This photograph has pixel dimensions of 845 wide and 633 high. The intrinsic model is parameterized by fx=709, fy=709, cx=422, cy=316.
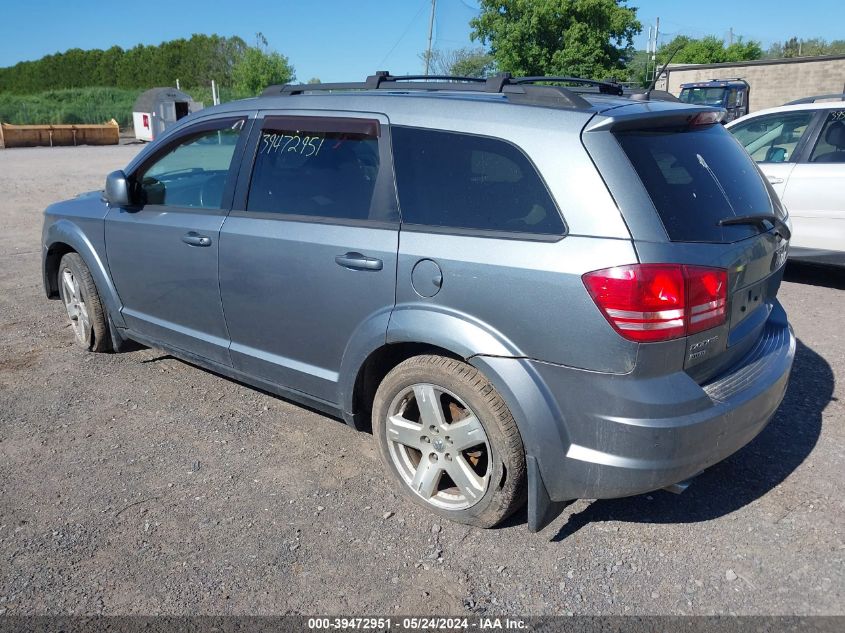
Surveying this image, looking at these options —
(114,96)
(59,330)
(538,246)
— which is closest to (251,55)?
(114,96)

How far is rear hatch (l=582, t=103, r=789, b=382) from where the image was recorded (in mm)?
2596

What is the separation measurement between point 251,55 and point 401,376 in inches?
2213

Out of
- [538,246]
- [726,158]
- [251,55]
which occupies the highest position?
[251,55]

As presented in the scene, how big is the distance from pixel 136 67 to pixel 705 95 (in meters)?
63.6

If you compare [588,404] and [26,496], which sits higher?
[588,404]

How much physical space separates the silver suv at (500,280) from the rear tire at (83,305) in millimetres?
1323

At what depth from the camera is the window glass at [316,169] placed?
336cm

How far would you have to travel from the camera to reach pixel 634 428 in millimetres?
2576

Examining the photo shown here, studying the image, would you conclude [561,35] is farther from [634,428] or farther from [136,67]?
[136,67]

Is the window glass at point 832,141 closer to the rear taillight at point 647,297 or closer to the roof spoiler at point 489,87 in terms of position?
the roof spoiler at point 489,87

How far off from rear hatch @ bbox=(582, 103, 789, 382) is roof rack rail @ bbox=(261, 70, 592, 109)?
0.83 feet

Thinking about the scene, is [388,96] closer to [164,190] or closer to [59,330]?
[164,190]

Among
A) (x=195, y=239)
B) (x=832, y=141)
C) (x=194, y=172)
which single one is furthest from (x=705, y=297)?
(x=832, y=141)

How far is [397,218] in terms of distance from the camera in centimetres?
316
